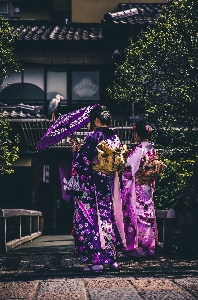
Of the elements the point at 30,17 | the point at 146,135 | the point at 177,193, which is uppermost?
the point at 30,17

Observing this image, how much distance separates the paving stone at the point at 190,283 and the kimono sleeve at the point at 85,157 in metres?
1.81

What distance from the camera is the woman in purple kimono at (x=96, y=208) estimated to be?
6.18 metres

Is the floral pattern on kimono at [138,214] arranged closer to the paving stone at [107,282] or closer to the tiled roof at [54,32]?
the paving stone at [107,282]

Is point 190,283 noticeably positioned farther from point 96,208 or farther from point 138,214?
point 138,214

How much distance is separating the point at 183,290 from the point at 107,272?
1.57 meters

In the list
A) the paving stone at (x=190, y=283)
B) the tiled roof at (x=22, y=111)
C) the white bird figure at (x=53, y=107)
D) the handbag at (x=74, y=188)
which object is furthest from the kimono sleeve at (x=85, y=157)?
the white bird figure at (x=53, y=107)

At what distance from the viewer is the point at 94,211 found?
6.33m

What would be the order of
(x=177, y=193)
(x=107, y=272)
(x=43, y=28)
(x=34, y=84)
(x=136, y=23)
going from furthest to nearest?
(x=43, y=28) → (x=34, y=84) → (x=136, y=23) → (x=177, y=193) → (x=107, y=272)

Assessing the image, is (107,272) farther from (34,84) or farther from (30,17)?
(30,17)

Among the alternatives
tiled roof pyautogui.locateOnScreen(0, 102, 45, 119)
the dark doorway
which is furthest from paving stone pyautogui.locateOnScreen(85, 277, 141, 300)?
the dark doorway

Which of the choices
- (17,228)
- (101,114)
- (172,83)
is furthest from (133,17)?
(101,114)

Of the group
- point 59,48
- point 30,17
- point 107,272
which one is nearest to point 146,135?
point 107,272

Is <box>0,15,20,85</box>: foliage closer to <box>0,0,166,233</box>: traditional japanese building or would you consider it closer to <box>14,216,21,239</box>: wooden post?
<box>14,216,21,239</box>: wooden post

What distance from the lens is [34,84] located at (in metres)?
19.4
